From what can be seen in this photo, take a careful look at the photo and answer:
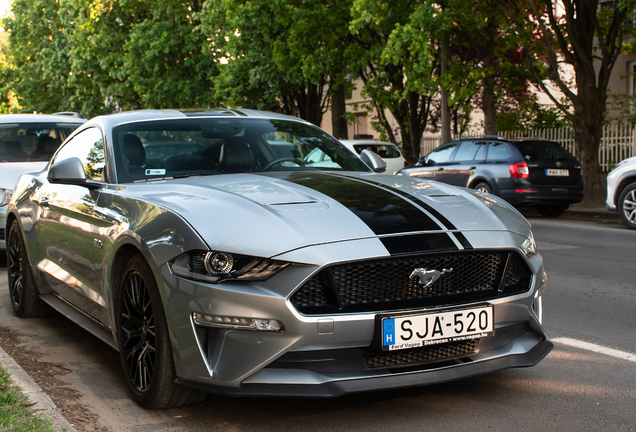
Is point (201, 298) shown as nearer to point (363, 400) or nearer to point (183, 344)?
point (183, 344)

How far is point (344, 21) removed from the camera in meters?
22.5

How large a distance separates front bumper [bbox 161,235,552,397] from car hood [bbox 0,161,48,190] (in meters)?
5.93

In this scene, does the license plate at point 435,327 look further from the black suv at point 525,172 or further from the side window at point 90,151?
the black suv at point 525,172

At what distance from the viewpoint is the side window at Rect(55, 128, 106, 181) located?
466cm

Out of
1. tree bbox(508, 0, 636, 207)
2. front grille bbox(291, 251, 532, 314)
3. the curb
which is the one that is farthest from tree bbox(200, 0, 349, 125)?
front grille bbox(291, 251, 532, 314)

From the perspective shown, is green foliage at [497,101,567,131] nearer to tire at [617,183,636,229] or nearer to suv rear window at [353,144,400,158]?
suv rear window at [353,144,400,158]

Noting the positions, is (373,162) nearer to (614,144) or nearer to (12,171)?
(12,171)

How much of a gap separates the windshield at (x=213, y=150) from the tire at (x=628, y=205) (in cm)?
888

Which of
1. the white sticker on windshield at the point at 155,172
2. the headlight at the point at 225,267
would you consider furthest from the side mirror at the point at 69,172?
the headlight at the point at 225,267

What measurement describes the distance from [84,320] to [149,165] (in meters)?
1.04

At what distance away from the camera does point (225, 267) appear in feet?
10.3

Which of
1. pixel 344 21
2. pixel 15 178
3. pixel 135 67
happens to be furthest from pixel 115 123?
pixel 135 67

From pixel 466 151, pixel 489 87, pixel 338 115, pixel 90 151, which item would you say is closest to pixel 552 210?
pixel 466 151

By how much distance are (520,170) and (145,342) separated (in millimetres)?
12620
